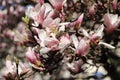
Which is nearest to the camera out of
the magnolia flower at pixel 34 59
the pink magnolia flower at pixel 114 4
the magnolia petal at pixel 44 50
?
the magnolia petal at pixel 44 50

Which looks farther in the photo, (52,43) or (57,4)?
(57,4)

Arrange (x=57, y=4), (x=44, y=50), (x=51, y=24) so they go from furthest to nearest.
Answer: (x=57, y=4) < (x=51, y=24) < (x=44, y=50)

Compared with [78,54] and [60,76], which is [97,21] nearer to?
[78,54]

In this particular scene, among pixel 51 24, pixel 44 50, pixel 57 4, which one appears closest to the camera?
pixel 44 50

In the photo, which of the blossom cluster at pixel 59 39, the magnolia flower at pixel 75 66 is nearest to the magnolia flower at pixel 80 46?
the blossom cluster at pixel 59 39

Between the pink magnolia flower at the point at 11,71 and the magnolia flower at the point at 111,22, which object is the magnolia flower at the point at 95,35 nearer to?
the magnolia flower at the point at 111,22

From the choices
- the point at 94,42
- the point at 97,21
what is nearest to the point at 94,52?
the point at 94,42

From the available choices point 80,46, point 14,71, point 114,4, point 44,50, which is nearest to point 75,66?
point 80,46

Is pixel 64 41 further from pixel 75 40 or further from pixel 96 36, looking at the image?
pixel 96 36
